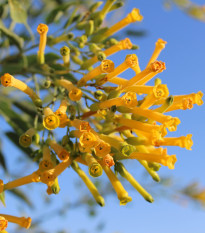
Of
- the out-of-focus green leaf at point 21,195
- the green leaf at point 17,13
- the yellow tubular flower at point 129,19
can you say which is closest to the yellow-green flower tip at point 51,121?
the yellow tubular flower at point 129,19

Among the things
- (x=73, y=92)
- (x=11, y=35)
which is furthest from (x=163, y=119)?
(x=11, y=35)

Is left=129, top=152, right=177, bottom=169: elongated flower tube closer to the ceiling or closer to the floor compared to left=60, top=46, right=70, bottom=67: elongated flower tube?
closer to the floor

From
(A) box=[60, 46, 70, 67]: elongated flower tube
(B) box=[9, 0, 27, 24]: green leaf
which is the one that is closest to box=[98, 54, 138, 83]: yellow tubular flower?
(A) box=[60, 46, 70, 67]: elongated flower tube

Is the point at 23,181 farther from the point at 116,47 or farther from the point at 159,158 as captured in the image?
the point at 116,47

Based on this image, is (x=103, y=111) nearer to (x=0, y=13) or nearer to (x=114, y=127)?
(x=114, y=127)

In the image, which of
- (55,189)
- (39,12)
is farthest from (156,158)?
(39,12)

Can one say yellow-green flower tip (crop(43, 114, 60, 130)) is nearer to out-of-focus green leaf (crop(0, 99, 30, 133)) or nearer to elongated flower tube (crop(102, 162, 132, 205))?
elongated flower tube (crop(102, 162, 132, 205))

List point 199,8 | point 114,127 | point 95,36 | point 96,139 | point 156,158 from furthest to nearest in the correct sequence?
point 199,8, point 95,36, point 114,127, point 156,158, point 96,139
